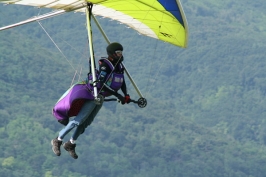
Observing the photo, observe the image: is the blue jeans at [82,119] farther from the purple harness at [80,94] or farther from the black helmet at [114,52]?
the black helmet at [114,52]

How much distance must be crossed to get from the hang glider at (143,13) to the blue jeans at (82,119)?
94.6 inches

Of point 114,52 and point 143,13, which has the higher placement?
point 143,13

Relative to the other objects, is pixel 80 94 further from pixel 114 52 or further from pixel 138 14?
pixel 138 14

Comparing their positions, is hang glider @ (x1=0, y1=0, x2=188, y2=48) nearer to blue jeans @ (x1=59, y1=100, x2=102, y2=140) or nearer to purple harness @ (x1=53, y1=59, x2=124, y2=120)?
purple harness @ (x1=53, y1=59, x2=124, y2=120)

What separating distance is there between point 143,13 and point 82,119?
11.1 feet

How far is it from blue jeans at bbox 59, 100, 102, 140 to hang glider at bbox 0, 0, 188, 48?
2403 mm

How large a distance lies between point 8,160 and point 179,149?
38.1 m

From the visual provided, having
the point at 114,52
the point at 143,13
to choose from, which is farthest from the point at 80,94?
the point at 143,13

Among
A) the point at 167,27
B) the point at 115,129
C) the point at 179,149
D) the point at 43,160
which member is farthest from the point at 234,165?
the point at 167,27

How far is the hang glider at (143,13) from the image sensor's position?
81.0ft

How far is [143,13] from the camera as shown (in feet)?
85.5

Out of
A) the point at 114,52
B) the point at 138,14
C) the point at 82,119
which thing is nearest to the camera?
the point at 114,52

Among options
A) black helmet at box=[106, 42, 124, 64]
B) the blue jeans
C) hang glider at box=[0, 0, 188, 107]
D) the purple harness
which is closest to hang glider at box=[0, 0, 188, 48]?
hang glider at box=[0, 0, 188, 107]

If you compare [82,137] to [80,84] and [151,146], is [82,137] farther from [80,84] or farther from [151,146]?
[80,84]
